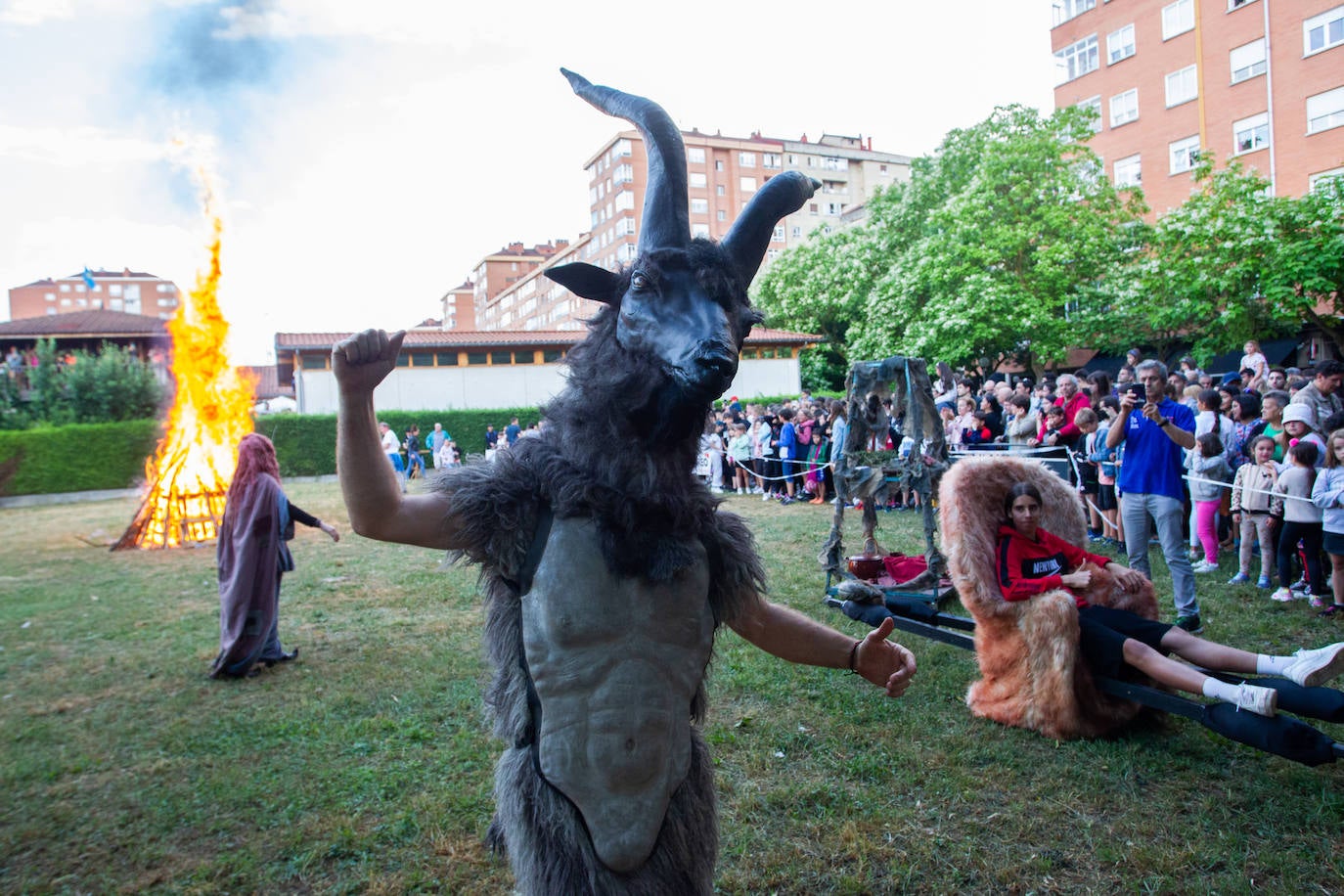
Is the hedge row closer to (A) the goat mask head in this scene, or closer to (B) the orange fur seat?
(B) the orange fur seat

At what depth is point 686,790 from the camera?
2.01m

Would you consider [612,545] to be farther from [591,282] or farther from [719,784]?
[719,784]

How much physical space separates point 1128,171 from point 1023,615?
35241 mm

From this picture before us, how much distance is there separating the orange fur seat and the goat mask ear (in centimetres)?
401

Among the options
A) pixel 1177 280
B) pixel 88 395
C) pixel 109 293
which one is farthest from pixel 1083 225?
pixel 109 293

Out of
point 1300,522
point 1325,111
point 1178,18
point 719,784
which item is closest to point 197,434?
point 719,784

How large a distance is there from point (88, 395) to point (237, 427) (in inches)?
585

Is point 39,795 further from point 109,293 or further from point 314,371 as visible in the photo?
point 109,293

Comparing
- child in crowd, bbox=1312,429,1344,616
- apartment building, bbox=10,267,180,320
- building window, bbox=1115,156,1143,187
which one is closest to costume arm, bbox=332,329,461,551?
child in crowd, bbox=1312,429,1344,616

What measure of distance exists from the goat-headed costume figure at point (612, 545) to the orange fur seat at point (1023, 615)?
141 inches

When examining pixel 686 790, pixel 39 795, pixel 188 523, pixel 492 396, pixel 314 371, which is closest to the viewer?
pixel 686 790

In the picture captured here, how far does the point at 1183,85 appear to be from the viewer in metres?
30.6

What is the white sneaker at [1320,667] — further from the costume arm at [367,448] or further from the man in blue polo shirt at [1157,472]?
the costume arm at [367,448]

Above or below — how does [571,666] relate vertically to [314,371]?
below
